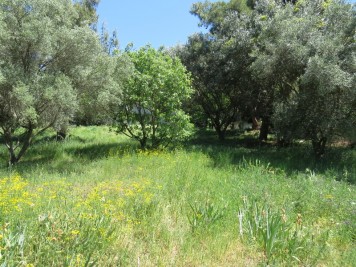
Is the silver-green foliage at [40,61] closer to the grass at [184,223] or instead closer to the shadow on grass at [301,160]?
the grass at [184,223]

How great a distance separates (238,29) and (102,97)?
8218mm

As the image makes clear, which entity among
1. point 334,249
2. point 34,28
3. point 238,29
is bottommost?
point 334,249

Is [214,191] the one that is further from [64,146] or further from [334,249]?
[64,146]

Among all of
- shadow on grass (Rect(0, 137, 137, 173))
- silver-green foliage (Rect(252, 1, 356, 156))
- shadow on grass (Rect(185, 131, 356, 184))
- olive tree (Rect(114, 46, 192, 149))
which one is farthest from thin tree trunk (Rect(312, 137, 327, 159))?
shadow on grass (Rect(0, 137, 137, 173))

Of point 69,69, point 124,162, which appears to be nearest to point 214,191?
point 124,162

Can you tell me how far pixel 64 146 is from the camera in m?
14.0

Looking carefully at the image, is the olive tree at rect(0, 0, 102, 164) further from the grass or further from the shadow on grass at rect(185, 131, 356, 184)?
the shadow on grass at rect(185, 131, 356, 184)

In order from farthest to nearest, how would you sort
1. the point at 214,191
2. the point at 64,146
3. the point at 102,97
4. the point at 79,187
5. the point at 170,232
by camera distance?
the point at 64,146 < the point at 102,97 < the point at 79,187 < the point at 214,191 < the point at 170,232

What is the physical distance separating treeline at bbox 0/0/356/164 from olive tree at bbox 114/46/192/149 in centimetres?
4

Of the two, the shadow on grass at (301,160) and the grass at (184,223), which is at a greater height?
the shadow on grass at (301,160)

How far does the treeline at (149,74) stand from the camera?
9258mm

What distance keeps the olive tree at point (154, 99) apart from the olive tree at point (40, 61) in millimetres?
2275

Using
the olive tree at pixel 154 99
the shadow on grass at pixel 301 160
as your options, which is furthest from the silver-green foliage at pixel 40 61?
the shadow on grass at pixel 301 160

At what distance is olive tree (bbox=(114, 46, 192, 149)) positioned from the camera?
1224 cm
